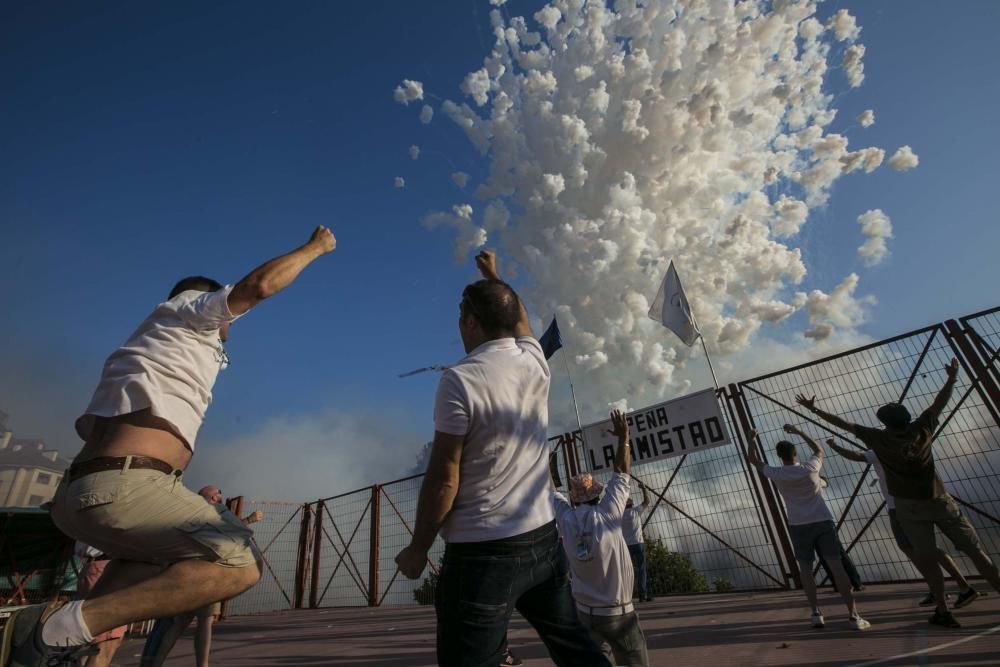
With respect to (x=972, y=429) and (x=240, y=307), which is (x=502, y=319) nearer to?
(x=240, y=307)

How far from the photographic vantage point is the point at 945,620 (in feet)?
11.7

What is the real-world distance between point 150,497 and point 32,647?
1.44 ft

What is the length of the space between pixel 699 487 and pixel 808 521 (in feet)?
10.7

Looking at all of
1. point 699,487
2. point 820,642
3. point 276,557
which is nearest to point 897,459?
point 820,642

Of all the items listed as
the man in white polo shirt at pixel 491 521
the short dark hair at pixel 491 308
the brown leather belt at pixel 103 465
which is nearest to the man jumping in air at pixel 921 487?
the man in white polo shirt at pixel 491 521

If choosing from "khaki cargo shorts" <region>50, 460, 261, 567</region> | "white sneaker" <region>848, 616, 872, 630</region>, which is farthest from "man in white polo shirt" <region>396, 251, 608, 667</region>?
"white sneaker" <region>848, 616, 872, 630</region>

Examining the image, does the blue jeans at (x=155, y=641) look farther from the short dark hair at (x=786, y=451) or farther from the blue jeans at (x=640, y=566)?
the blue jeans at (x=640, y=566)

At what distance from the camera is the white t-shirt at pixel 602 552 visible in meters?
2.69

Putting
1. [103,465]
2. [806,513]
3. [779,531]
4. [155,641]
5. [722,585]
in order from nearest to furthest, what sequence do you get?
[103,465]
[155,641]
[806,513]
[779,531]
[722,585]

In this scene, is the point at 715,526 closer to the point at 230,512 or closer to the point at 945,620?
the point at 945,620

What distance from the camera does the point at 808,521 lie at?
448 centimetres

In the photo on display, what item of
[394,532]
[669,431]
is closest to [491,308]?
[669,431]

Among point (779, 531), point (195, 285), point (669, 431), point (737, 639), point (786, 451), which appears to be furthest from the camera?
point (669, 431)

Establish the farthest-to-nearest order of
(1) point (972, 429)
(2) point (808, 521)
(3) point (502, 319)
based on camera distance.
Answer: (1) point (972, 429) < (2) point (808, 521) < (3) point (502, 319)
